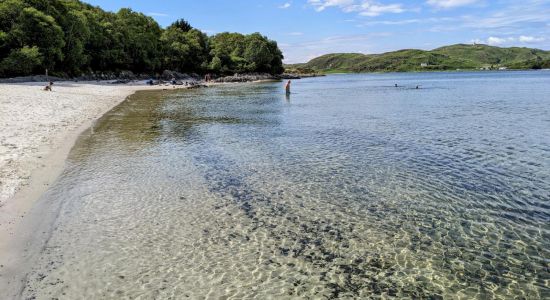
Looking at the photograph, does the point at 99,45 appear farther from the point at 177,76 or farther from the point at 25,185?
the point at 25,185

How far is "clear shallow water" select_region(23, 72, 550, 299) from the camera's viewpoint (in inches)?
343

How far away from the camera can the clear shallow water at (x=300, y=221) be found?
8.70m

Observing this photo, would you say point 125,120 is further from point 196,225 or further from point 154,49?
point 154,49

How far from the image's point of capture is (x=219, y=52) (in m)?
174

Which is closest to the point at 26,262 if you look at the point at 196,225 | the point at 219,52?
the point at 196,225

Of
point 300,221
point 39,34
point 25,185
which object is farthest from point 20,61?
point 300,221

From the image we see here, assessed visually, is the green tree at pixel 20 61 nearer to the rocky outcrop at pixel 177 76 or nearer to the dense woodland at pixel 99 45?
the dense woodland at pixel 99 45

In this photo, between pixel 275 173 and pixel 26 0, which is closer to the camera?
pixel 275 173

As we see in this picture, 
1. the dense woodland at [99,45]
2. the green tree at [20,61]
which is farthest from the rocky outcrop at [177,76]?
the green tree at [20,61]

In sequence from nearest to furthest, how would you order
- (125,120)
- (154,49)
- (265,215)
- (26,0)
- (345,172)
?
1. (265,215)
2. (345,172)
3. (125,120)
4. (26,0)
5. (154,49)

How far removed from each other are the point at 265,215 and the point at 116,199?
5.81 meters

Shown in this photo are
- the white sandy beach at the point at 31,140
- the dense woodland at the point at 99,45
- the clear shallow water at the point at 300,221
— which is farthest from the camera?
the dense woodland at the point at 99,45

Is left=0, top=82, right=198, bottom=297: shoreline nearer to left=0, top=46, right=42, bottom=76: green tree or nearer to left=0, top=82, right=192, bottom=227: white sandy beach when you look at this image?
left=0, top=82, right=192, bottom=227: white sandy beach

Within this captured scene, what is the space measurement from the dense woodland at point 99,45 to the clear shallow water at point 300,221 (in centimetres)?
7045
